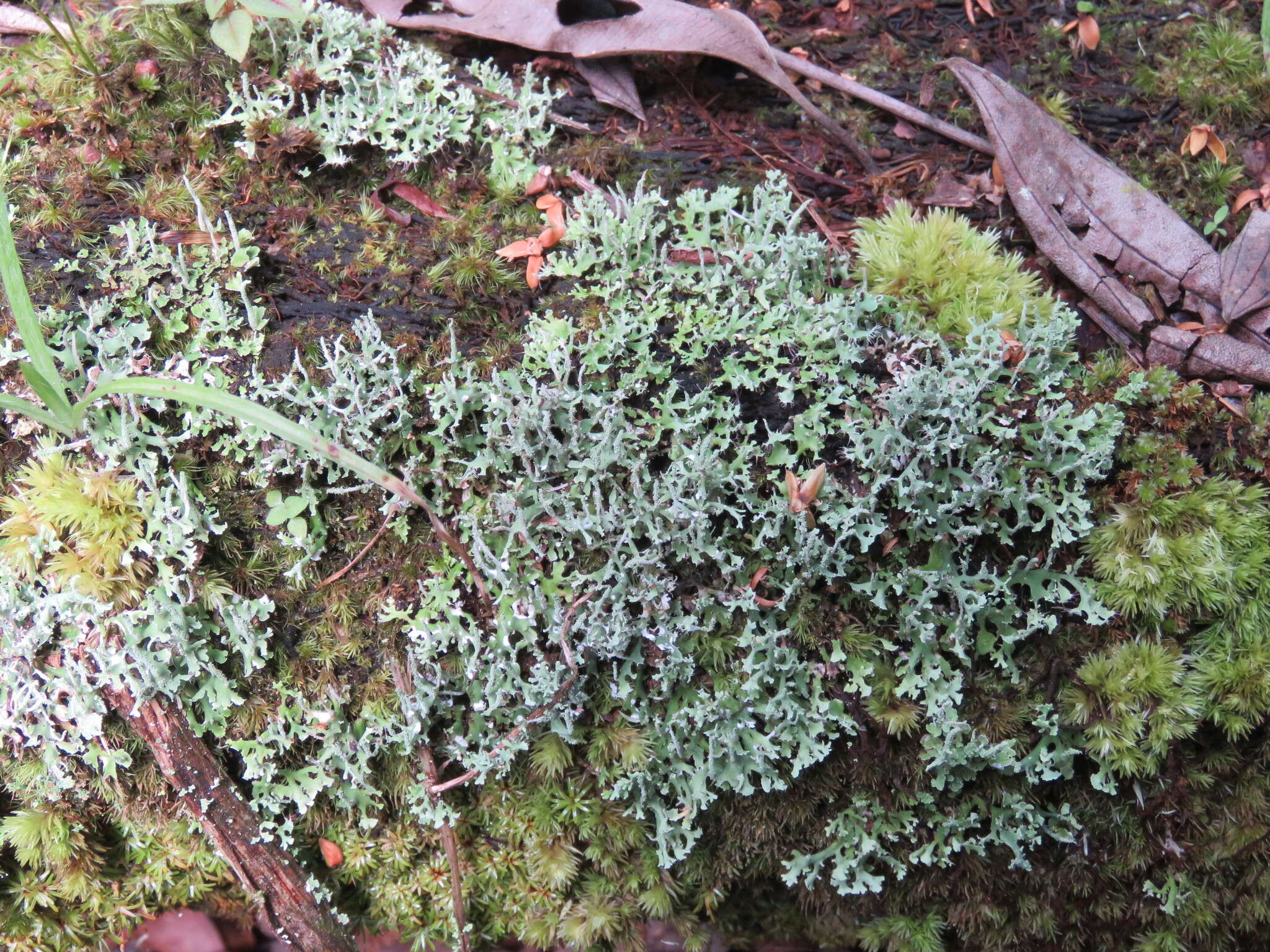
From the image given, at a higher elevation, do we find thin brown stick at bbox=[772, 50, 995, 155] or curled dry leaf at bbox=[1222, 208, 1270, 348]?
thin brown stick at bbox=[772, 50, 995, 155]

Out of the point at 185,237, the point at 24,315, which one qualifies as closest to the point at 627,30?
the point at 185,237

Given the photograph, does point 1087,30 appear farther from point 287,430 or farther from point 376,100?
point 287,430

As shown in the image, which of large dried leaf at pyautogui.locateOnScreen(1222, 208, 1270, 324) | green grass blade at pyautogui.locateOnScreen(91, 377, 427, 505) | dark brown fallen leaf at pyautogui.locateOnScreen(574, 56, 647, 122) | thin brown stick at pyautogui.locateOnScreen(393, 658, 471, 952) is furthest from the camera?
dark brown fallen leaf at pyautogui.locateOnScreen(574, 56, 647, 122)

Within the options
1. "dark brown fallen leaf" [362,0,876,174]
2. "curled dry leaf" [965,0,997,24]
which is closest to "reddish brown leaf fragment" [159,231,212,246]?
"dark brown fallen leaf" [362,0,876,174]

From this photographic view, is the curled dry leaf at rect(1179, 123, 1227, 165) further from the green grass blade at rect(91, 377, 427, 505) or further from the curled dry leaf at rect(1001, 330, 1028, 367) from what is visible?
the green grass blade at rect(91, 377, 427, 505)

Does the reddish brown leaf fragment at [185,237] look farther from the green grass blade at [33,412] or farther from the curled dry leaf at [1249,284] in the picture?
the curled dry leaf at [1249,284]

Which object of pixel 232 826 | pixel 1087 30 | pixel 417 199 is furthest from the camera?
pixel 1087 30

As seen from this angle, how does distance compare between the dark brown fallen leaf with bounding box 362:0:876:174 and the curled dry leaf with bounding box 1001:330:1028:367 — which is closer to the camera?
the curled dry leaf with bounding box 1001:330:1028:367
